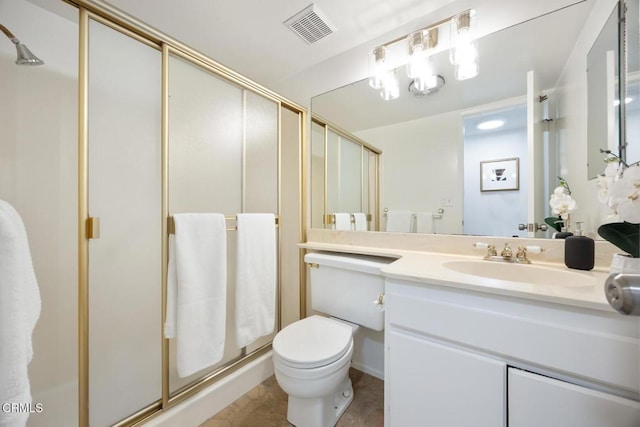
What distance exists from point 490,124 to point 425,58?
52 cm

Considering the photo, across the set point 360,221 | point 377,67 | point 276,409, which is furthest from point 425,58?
point 276,409

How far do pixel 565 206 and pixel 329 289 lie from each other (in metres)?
1.19

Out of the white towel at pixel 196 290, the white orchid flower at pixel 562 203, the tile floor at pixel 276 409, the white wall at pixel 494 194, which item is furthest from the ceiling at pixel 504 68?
the tile floor at pixel 276 409

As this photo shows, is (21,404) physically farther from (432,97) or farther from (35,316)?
(432,97)

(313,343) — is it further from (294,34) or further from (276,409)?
(294,34)

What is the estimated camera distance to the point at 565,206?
0.98 meters

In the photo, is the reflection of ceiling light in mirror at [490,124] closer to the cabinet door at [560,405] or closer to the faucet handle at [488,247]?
the faucet handle at [488,247]

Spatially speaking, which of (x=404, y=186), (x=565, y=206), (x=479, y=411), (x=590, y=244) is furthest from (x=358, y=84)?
(x=479, y=411)

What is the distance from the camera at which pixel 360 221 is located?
1.66 m

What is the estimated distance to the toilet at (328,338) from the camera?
104cm

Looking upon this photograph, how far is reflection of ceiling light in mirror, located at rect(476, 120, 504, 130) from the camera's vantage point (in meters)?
1.18

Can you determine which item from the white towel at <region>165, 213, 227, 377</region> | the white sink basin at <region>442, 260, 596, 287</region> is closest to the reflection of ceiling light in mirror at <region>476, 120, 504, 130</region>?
the white sink basin at <region>442, 260, 596, 287</region>

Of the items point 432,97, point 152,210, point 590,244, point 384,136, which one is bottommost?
point 590,244

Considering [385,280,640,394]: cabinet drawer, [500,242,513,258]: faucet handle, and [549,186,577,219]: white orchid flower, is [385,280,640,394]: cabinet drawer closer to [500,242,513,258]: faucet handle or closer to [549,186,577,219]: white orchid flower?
[500,242,513,258]: faucet handle
